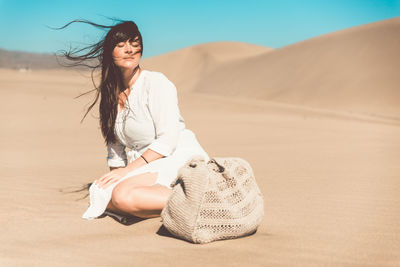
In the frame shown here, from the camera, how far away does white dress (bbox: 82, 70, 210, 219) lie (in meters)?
3.70

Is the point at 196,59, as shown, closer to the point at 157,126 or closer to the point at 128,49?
the point at 128,49

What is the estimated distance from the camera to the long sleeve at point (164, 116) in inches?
145

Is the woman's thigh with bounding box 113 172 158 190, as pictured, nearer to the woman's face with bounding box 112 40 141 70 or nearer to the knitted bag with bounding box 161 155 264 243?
the knitted bag with bounding box 161 155 264 243

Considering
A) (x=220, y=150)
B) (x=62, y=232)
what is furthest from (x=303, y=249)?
(x=220, y=150)

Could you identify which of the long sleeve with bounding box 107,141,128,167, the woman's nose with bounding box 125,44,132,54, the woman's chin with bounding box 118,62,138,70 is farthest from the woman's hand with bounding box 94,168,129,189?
the woman's nose with bounding box 125,44,132,54

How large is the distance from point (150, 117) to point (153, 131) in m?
0.12

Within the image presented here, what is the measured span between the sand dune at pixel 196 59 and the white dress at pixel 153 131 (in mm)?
60664

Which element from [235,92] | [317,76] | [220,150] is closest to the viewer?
[220,150]

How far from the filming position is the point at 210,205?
3.16 meters

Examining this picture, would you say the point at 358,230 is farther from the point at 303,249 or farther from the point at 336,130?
the point at 336,130

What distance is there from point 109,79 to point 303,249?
2054 millimetres

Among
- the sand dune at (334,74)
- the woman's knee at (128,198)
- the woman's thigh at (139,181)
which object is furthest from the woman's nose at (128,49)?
the sand dune at (334,74)

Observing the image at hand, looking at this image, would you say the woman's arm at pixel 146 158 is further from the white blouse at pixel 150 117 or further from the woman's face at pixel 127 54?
the woman's face at pixel 127 54

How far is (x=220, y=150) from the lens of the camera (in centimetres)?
907
